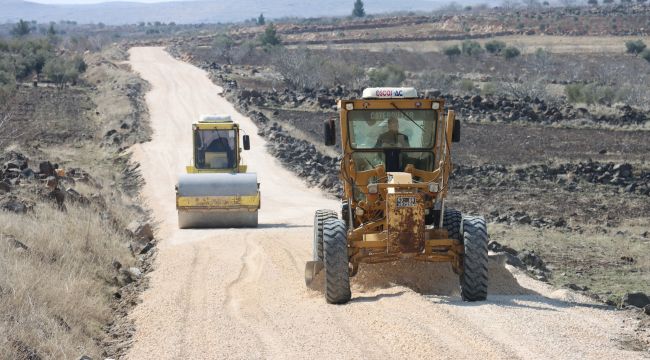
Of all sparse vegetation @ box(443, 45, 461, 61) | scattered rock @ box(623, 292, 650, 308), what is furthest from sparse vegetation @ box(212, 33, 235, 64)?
scattered rock @ box(623, 292, 650, 308)

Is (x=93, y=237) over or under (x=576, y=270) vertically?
over

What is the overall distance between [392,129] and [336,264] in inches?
92.6

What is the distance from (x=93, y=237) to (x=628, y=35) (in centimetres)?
10788

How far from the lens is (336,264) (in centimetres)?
1302

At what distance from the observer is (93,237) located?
18156 millimetres

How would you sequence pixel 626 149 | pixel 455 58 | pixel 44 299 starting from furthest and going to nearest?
pixel 455 58 < pixel 626 149 < pixel 44 299

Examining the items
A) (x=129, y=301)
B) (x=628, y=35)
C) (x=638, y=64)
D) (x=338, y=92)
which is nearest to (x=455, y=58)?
(x=638, y=64)

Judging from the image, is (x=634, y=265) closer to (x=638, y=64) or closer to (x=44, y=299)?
(x=44, y=299)

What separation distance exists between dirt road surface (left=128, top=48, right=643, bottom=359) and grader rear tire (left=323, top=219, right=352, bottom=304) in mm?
220

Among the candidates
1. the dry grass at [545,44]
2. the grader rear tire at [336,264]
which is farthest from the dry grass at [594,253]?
the dry grass at [545,44]

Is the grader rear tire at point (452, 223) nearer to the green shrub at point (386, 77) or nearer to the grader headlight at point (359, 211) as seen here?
the grader headlight at point (359, 211)

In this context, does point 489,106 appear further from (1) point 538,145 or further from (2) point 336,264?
(2) point 336,264

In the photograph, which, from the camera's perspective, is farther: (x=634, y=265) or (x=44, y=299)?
(x=634, y=265)

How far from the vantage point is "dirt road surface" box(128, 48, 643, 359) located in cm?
1087
